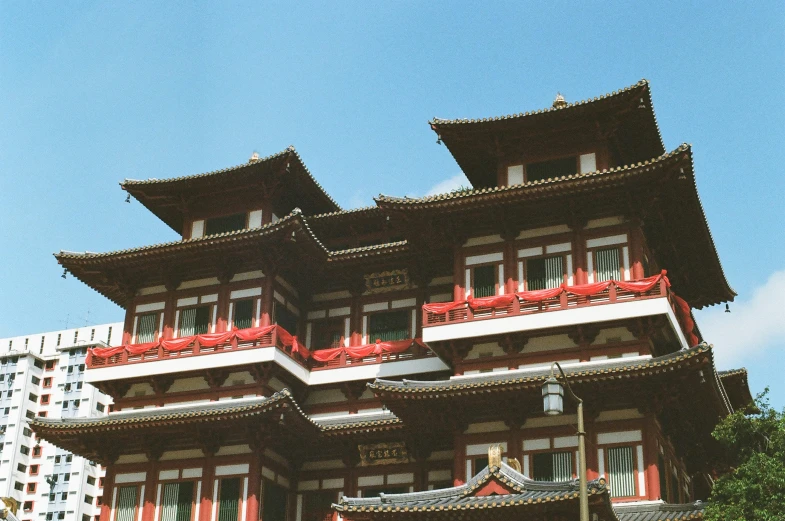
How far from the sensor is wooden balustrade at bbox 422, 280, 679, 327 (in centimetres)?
3341

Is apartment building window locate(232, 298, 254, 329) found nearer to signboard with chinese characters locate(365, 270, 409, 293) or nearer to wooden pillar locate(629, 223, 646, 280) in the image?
signboard with chinese characters locate(365, 270, 409, 293)

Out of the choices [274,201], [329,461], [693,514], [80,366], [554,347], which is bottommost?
[693,514]

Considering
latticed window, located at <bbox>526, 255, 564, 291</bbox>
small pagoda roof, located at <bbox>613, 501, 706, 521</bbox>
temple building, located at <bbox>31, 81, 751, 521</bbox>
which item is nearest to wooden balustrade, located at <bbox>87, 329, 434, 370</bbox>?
temple building, located at <bbox>31, 81, 751, 521</bbox>

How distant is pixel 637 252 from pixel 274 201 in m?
16.8

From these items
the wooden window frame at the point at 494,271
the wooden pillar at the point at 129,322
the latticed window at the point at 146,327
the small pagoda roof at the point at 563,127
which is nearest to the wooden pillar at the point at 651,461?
the wooden window frame at the point at 494,271

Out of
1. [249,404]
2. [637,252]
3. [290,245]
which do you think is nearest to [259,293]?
[290,245]

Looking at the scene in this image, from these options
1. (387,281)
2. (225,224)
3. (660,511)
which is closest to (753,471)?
(660,511)

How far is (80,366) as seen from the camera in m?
125

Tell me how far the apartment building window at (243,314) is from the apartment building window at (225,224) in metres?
4.02

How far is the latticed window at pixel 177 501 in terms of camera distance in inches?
1468

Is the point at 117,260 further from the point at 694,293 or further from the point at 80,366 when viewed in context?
the point at 80,366

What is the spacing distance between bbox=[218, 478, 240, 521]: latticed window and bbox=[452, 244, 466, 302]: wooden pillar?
11.5m

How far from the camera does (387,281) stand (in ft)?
137

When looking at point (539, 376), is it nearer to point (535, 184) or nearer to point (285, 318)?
point (535, 184)
